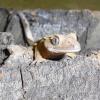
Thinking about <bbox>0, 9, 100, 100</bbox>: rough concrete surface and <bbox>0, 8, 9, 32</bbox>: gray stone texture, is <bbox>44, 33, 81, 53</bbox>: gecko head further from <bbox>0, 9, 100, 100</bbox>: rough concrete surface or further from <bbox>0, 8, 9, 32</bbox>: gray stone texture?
<bbox>0, 8, 9, 32</bbox>: gray stone texture

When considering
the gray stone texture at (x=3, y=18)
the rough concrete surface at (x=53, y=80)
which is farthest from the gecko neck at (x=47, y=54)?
the gray stone texture at (x=3, y=18)

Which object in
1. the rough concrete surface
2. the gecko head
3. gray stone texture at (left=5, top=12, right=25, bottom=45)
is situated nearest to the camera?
the rough concrete surface

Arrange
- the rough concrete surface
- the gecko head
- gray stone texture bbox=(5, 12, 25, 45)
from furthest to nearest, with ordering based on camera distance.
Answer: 1. gray stone texture bbox=(5, 12, 25, 45)
2. the gecko head
3. the rough concrete surface

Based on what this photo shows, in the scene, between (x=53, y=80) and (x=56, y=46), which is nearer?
(x=53, y=80)

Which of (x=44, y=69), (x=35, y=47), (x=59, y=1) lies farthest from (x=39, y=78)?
(x=59, y=1)

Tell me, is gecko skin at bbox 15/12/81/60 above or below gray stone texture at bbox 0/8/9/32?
below

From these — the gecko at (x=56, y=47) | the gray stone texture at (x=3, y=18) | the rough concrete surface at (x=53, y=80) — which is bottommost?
the rough concrete surface at (x=53, y=80)

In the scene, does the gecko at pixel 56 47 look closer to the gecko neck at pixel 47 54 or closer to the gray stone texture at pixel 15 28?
the gecko neck at pixel 47 54

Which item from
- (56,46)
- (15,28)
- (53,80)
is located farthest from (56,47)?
(15,28)

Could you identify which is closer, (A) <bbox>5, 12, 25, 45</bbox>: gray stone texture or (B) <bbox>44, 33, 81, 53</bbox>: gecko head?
(B) <bbox>44, 33, 81, 53</bbox>: gecko head

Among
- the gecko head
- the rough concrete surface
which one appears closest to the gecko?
the gecko head

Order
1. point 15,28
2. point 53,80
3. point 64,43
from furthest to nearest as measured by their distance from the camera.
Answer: point 15,28 < point 64,43 < point 53,80

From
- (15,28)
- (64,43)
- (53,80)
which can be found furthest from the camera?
(15,28)

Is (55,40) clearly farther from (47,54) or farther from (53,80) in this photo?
(53,80)
